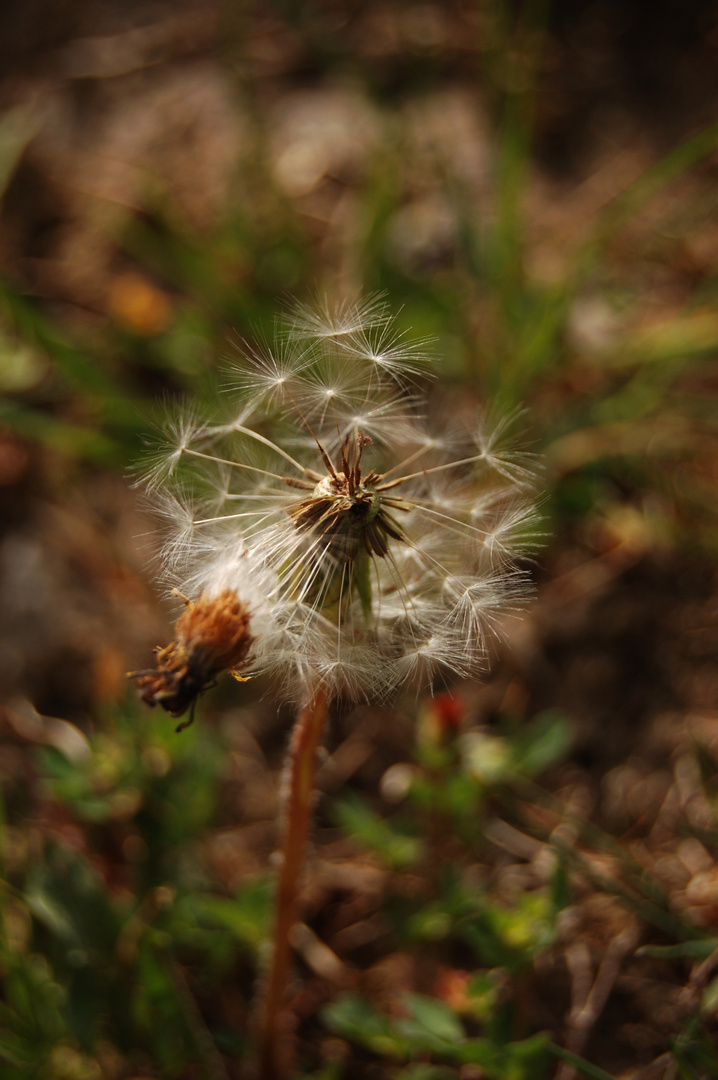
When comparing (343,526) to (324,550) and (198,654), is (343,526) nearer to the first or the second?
(324,550)

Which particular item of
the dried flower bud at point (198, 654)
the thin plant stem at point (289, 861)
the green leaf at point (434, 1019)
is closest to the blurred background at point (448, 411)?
the green leaf at point (434, 1019)

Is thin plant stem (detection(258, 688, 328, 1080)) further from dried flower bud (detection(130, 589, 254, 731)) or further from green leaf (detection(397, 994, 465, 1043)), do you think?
green leaf (detection(397, 994, 465, 1043))

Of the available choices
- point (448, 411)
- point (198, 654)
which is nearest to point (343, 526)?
point (198, 654)

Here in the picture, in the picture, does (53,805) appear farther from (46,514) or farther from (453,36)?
(453,36)

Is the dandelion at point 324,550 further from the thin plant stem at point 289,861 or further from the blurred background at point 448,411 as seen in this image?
the blurred background at point 448,411

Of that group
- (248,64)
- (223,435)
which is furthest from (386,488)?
(248,64)

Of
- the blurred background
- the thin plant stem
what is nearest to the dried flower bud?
the thin plant stem
